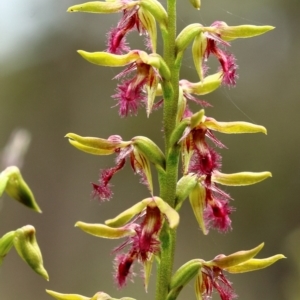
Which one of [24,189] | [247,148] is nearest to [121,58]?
[24,189]

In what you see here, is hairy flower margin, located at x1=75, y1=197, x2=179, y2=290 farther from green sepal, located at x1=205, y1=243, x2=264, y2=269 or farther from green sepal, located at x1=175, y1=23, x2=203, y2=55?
green sepal, located at x1=175, y1=23, x2=203, y2=55

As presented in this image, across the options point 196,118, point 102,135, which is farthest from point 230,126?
point 102,135

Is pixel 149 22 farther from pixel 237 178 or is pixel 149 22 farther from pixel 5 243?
pixel 5 243

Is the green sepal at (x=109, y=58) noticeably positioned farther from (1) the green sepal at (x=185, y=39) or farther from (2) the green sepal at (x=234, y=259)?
(2) the green sepal at (x=234, y=259)

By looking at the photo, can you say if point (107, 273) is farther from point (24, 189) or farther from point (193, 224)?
point (24, 189)

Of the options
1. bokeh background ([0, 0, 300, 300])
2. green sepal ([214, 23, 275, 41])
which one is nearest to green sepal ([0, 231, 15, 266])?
green sepal ([214, 23, 275, 41])

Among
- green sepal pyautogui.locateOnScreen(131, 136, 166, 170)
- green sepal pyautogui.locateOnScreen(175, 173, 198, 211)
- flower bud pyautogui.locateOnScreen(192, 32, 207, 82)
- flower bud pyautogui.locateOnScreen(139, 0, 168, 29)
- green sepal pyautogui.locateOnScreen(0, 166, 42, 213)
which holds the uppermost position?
flower bud pyautogui.locateOnScreen(139, 0, 168, 29)

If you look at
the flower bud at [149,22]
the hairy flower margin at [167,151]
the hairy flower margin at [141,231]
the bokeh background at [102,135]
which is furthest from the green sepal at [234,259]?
the bokeh background at [102,135]
